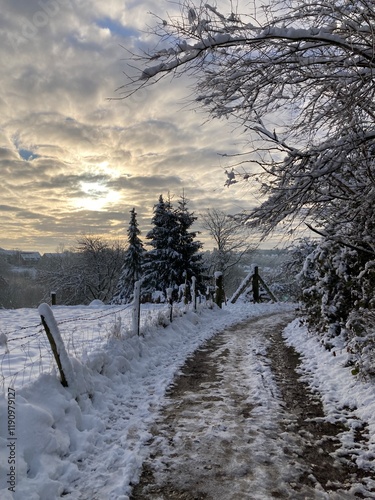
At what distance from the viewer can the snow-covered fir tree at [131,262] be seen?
3191cm

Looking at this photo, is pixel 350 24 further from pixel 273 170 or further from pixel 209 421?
pixel 209 421

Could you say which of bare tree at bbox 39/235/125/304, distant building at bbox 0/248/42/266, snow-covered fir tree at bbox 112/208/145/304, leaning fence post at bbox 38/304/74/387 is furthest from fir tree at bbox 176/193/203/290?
distant building at bbox 0/248/42/266

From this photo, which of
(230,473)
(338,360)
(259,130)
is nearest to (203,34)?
(259,130)

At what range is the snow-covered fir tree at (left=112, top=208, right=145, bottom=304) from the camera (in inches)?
1256

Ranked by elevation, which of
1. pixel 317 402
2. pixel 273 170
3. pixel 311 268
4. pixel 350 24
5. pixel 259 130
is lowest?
pixel 317 402

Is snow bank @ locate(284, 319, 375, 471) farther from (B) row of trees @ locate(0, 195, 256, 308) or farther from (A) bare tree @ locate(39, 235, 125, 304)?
(A) bare tree @ locate(39, 235, 125, 304)

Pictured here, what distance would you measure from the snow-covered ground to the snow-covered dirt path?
0.25 m

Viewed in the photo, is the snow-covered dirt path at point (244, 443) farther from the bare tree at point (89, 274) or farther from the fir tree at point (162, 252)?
the bare tree at point (89, 274)

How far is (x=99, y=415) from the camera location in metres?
4.62

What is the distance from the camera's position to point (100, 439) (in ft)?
13.3

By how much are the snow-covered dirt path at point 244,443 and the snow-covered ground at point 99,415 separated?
25cm


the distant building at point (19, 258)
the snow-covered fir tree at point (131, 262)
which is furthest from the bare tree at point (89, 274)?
the distant building at point (19, 258)

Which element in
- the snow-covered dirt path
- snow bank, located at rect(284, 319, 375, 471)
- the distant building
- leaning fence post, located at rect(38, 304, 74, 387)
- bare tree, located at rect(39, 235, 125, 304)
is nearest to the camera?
the snow-covered dirt path

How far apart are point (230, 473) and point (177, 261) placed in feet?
70.0
